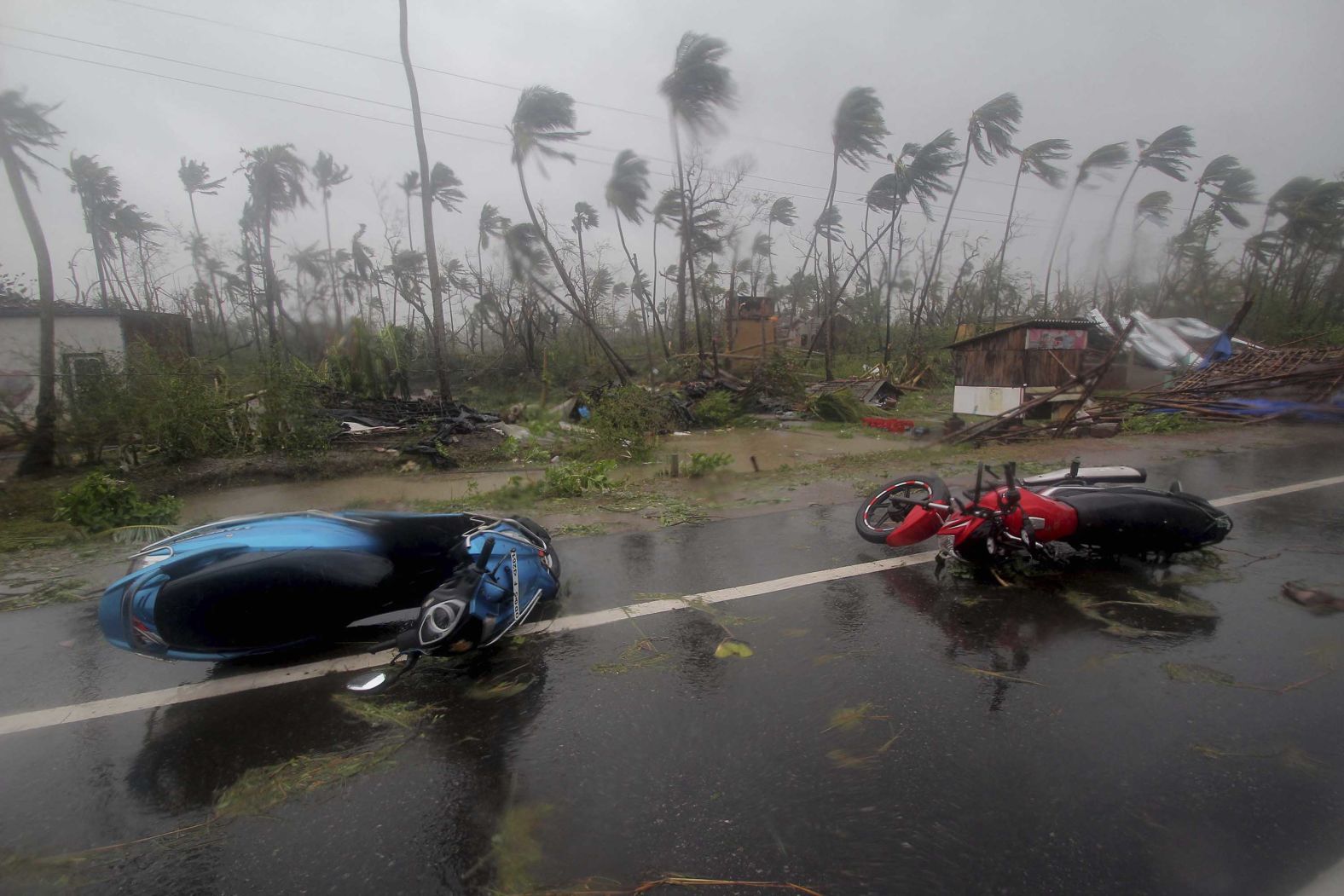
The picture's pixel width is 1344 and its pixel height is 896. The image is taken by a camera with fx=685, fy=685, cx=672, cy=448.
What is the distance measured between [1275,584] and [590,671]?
4.50 m

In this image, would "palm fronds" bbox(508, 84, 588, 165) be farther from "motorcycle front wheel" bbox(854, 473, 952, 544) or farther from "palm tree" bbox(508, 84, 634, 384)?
"motorcycle front wheel" bbox(854, 473, 952, 544)

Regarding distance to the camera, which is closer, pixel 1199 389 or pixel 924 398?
pixel 1199 389

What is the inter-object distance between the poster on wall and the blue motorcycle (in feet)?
48.0

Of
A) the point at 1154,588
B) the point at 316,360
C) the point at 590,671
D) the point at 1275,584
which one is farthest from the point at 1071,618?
the point at 316,360

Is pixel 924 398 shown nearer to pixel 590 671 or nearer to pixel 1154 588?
pixel 1154 588

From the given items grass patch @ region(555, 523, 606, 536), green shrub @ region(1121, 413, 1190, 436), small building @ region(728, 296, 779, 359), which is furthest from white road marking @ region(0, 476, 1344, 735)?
small building @ region(728, 296, 779, 359)

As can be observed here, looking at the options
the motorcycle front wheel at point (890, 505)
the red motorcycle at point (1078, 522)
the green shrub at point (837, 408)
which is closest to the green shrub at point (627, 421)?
the green shrub at point (837, 408)

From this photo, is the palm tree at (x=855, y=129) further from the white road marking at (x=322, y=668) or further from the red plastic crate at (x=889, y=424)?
the white road marking at (x=322, y=668)

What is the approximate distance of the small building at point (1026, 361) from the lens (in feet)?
49.4

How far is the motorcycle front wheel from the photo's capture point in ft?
17.5

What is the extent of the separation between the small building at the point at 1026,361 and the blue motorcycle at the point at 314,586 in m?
13.8

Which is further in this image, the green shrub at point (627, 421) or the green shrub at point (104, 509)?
the green shrub at point (627, 421)

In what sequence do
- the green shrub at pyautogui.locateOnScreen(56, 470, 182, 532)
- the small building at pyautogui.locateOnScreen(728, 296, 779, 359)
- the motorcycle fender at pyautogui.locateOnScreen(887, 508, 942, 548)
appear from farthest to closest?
the small building at pyautogui.locateOnScreen(728, 296, 779, 359) → the green shrub at pyautogui.locateOnScreen(56, 470, 182, 532) → the motorcycle fender at pyautogui.locateOnScreen(887, 508, 942, 548)

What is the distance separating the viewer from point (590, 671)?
3.49 m
